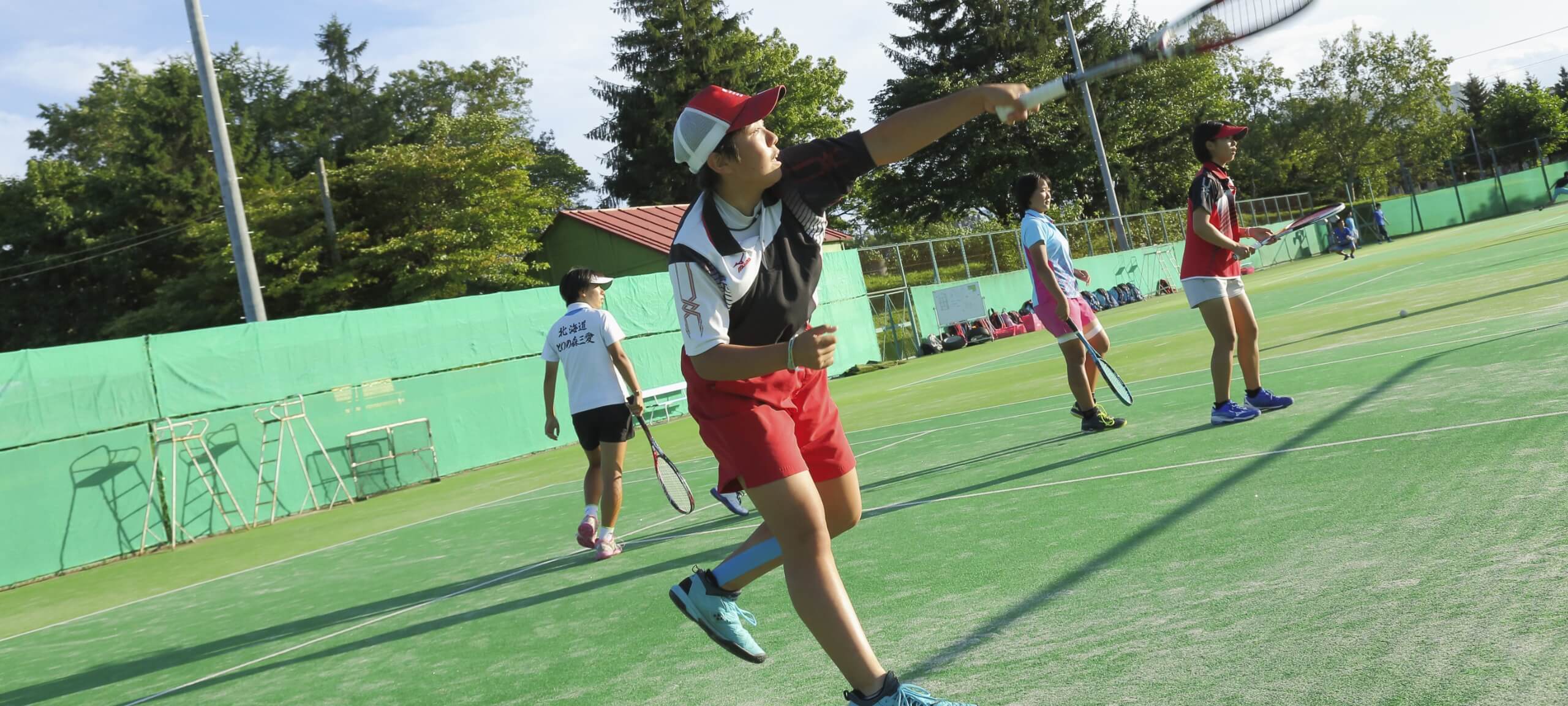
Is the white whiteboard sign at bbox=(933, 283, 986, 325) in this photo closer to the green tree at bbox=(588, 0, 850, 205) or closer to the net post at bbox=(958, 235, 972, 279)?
the net post at bbox=(958, 235, 972, 279)

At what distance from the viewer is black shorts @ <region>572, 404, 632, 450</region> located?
7535 millimetres

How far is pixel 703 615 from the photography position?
3.72 m

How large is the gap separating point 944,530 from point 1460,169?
3454 inches

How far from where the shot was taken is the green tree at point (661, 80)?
48.5m

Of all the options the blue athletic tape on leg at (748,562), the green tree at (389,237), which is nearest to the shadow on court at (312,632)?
the blue athletic tape on leg at (748,562)

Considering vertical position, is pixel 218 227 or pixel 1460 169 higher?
pixel 218 227

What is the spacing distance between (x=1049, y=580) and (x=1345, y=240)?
124 ft

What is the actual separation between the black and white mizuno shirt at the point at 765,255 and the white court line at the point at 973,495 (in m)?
3.59

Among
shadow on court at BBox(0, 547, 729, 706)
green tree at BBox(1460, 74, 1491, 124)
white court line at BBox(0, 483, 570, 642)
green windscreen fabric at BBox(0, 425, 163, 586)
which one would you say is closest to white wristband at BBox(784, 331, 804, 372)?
shadow on court at BBox(0, 547, 729, 706)

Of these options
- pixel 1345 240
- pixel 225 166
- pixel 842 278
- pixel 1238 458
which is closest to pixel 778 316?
pixel 1238 458

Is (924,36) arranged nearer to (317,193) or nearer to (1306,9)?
(317,193)

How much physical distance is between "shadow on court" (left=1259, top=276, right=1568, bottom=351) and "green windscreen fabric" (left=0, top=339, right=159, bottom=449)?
1307 centimetres

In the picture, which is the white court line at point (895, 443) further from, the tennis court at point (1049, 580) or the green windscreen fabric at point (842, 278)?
the green windscreen fabric at point (842, 278)

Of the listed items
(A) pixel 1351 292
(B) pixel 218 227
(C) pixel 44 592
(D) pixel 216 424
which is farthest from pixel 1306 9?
(B) pixel 218 227
